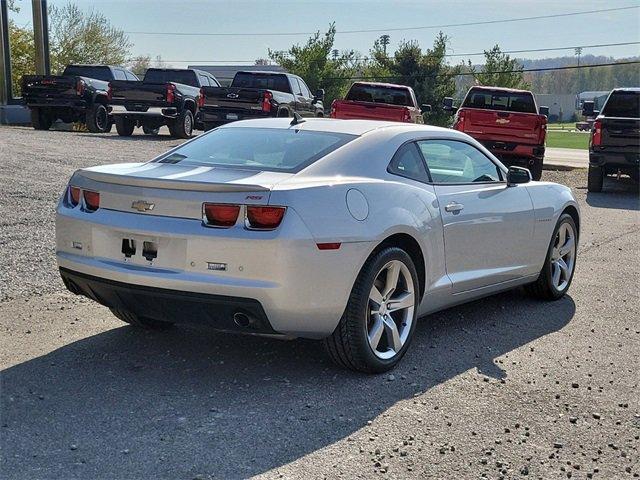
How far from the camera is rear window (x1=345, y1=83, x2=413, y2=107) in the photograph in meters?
21.5

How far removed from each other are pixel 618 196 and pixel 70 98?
15.2 metres

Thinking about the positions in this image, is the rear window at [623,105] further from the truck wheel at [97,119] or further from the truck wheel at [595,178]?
the truck wheel at [97,119]

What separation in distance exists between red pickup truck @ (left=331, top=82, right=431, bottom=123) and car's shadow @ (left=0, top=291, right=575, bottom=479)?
46.8 feet

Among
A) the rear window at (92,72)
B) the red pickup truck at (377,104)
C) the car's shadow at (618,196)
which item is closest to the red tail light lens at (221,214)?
the car's shadow at (618,196)

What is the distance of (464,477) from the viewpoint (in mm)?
3773

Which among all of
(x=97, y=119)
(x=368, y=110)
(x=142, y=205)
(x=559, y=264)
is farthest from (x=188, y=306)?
(x=97, y=119)

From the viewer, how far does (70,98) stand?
79.7 feet

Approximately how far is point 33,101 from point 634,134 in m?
16.6

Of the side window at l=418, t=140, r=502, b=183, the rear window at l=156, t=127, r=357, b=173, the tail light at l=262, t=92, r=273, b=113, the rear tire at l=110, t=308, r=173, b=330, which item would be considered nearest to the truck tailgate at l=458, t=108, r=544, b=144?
the tail light at l=262, t=92, r=273, b=113

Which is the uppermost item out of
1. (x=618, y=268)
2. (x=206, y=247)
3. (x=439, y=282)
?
(x=206, y=247)

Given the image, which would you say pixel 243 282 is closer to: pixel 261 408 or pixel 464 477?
pixel 261 408

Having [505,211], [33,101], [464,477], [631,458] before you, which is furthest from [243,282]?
[33,101]

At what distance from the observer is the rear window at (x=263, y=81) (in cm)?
2356

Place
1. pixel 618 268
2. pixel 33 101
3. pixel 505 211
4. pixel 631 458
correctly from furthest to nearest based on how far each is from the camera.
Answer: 1. pixel 33 101
2. pixel 618 268
3. pixel 505 211
4. pixel 631 458
